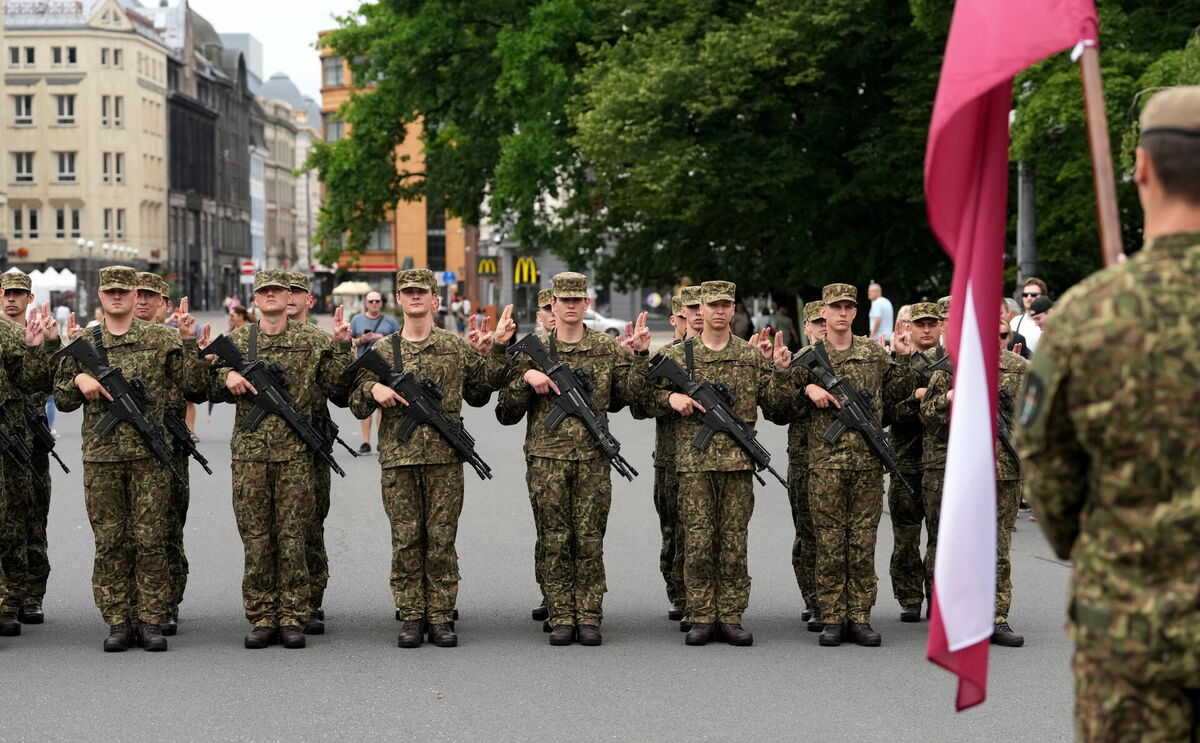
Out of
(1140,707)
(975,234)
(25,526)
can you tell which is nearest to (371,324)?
(25,526)

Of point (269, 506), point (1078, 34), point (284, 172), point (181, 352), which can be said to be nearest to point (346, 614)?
point (269, 506)

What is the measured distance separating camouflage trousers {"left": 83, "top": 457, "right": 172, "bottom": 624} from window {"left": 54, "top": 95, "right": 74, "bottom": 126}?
109 meters

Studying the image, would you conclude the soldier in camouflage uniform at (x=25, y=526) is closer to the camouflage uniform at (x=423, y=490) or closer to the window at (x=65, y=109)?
the camouflage uniform at (x=423, y=490)

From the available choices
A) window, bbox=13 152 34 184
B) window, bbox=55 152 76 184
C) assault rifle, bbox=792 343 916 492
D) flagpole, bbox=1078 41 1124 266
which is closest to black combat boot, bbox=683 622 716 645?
assault rifle, bbox=792 343 916 492

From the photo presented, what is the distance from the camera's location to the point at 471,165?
138ft

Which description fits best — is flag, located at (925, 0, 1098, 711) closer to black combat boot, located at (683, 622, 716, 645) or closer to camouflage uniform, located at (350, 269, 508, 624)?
black combat boot, located at (683, 622, 716, 645)

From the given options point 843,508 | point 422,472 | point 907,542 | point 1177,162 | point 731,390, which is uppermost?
point 1177,162

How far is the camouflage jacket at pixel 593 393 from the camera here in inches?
408

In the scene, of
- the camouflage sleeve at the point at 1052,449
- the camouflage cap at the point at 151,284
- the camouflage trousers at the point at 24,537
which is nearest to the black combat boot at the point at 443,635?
the camouflage trousers at the point at 24,537

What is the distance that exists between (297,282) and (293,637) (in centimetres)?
221

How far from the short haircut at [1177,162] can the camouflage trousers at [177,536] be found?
23.4ft

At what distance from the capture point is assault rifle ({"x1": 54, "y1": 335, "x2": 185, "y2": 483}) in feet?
32.6

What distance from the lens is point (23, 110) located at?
114062mm

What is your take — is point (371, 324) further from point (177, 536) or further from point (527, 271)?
point (527, 271)
